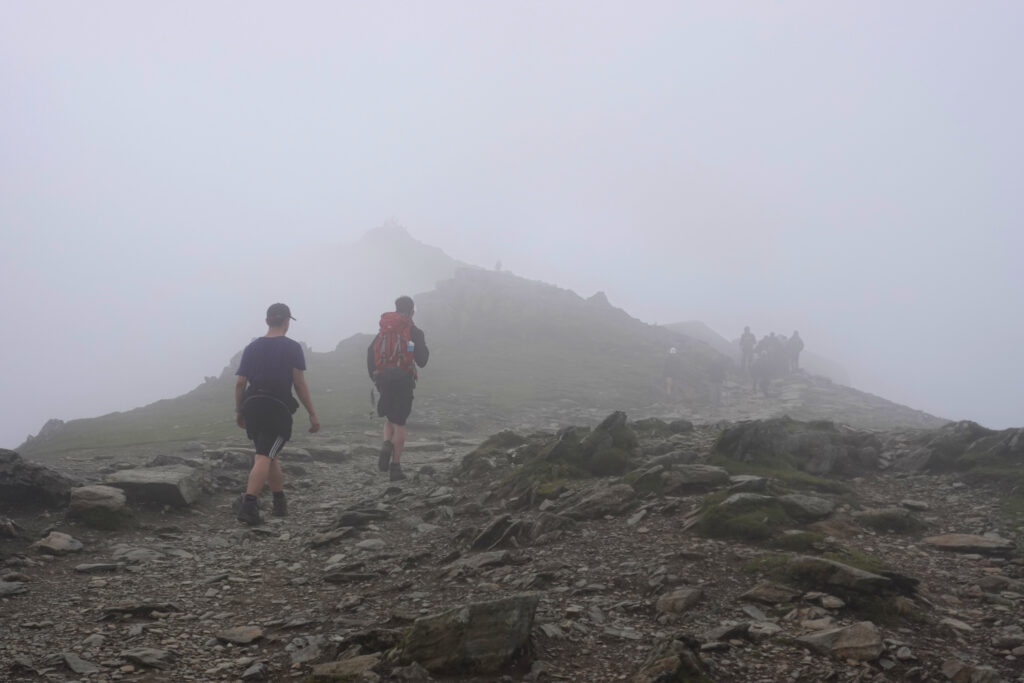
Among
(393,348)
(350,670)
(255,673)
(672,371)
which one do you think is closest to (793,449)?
(393,348)

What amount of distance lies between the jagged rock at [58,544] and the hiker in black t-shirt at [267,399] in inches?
97.8

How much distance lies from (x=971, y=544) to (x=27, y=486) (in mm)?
13960

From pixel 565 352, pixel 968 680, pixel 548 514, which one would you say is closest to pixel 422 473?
pixel 548 514

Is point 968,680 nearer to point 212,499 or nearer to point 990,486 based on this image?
point 990,486

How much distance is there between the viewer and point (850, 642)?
18.8 feet

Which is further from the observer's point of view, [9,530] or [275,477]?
[275,477]

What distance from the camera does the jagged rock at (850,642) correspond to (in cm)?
560

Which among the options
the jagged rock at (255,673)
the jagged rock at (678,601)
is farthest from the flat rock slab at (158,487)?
the jagged rock at (678,601)

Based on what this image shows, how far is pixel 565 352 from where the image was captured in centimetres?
7569

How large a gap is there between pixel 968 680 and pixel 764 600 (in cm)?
189

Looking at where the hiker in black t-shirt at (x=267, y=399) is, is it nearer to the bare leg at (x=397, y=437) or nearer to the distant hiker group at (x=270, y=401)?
the distant hiker group at (x=270, y=401)

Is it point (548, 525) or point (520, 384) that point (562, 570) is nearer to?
point (548, 525)

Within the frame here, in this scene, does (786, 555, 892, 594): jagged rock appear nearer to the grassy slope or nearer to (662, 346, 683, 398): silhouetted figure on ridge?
the grassy slope

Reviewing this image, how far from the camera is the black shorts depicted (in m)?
11.9
